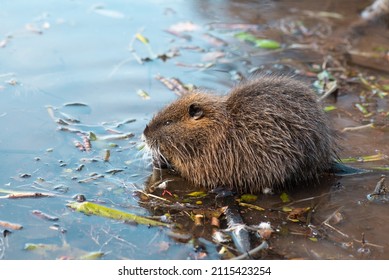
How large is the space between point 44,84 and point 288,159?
102 inches

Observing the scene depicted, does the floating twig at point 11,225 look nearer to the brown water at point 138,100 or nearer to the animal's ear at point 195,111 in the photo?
the brown water at point 138,100

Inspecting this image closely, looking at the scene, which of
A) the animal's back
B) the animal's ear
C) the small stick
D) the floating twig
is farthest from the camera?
the animal's ear

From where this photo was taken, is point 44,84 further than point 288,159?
Yes

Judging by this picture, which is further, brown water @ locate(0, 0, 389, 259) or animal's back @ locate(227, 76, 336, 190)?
animal's back @ locate(227, 76, 336, 190)

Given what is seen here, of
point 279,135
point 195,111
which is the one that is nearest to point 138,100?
point 195,111

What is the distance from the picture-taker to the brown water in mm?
4207

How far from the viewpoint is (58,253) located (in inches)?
157

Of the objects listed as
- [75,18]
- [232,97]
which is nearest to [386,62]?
[232,97]

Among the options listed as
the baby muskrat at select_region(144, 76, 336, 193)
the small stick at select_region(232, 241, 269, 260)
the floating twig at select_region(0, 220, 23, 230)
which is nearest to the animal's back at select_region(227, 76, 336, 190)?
the baby muskrat at select_region(144, 76, 336, 193)

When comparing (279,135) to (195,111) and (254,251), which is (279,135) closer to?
(195,111)

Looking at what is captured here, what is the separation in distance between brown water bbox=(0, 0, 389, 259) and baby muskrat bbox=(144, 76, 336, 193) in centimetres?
18

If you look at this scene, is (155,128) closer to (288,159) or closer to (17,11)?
(288,159)

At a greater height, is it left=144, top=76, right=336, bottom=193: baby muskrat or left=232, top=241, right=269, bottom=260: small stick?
left=144, top=76, right=336, bottom=193: baby muskrat

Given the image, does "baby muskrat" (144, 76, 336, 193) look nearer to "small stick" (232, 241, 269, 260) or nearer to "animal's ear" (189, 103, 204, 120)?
"animal's ear" (189, 103, 204, 120)
